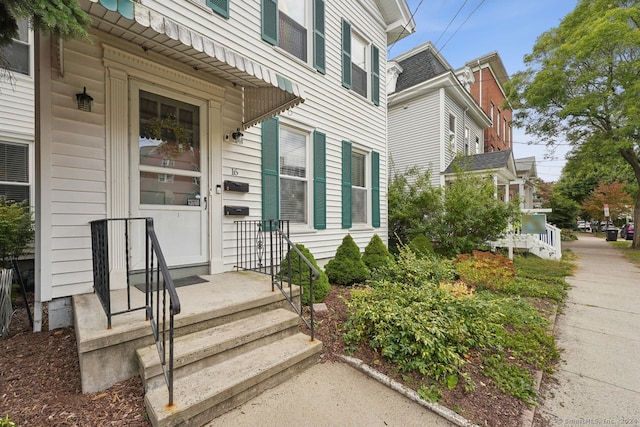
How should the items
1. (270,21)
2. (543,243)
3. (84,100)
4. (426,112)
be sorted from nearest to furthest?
(84,100), (270,21), (543,243), (426,112)

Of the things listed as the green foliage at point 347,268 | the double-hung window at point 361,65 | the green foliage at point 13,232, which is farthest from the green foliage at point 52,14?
the double-hung window at point 361,65

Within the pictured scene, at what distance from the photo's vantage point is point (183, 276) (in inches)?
148

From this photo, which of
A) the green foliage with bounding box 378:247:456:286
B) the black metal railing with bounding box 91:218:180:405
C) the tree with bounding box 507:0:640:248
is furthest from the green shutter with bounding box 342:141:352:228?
the tree with bounding box 507:0:640:248

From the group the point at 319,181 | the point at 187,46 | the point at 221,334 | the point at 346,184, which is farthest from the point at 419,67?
the point at 221,334

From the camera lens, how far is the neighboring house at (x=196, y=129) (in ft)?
9.36

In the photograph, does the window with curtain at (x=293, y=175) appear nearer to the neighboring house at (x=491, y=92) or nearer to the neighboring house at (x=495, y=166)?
the neighboring house at (x=495, y=166)

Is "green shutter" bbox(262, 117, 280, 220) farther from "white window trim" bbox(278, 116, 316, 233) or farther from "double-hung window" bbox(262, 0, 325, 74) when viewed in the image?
"double-hung window" bbox(262, 0, 325, 74)

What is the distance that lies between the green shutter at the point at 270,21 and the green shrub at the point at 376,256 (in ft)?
12.9

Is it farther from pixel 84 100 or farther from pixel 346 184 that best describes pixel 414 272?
pixel 84 100

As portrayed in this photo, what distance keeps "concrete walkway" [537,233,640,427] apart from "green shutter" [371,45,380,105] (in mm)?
5558

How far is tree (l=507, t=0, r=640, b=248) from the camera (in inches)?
369

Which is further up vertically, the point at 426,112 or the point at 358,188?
the point at 426,112

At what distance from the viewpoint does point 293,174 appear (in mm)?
5223

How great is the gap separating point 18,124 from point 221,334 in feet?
19.0
